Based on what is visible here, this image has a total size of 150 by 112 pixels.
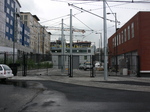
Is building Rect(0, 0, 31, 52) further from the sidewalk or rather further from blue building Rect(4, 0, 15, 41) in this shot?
the sidewalk

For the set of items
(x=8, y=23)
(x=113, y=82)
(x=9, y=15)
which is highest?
(x=9, y=15)

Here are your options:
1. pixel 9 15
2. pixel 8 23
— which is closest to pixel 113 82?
pixel 8 23

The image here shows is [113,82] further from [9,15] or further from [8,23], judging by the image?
[9,15]

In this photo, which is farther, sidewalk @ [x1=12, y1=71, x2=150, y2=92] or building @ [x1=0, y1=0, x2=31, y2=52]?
building @ [x1=0, y1=0, x2=31, y2=52]

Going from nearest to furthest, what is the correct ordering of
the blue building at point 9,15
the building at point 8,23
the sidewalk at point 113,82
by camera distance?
1. the sidewalk at point 113,82
2. the building at point 8,23
3. the blue building at point 9,15

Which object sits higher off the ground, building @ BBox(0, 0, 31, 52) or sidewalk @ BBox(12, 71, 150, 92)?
building @ BBox(0, 0, 31, 52)

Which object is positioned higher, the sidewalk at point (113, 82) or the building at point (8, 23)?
the building at point (8, 23)

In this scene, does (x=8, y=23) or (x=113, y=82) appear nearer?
(x=113, y=82)

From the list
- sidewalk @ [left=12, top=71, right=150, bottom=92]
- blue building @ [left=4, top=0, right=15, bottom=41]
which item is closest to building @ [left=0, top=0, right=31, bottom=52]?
blue building @ [left=4, top=0, right=15, bottom=41]

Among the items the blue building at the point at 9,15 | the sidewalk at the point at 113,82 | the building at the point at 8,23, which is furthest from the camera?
the blue building at the point at 9,15

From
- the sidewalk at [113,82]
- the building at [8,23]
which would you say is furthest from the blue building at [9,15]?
the sidewalk at [113,82]

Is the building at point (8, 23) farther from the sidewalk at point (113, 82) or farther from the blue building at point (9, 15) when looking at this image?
the sidewalk at point (113, 82)

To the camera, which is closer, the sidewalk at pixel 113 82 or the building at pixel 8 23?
the sidewalk at pixel 113 82

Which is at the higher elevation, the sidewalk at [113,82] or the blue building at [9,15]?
the blue building at [9,15]
